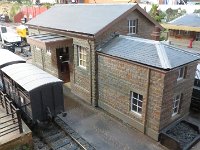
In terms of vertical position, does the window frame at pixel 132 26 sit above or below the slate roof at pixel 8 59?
above

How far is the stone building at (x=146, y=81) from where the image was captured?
35.3ft

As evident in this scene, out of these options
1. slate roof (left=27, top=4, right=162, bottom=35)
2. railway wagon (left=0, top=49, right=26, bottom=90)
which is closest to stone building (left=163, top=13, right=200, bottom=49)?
slate roof (left=27, top=4, right=162, bottom=35)

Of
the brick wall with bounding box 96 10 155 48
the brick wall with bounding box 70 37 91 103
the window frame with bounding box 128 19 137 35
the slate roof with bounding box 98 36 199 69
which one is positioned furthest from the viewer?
the window frame with bounding box 128 19 137 35

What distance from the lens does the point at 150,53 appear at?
11445 mm

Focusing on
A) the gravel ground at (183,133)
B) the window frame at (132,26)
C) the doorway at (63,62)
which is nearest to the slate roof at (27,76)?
the doorway at (63,62)

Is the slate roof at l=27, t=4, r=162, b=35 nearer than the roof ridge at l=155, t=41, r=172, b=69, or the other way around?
the roof ridge at l=155, t=41, r=172, b=69

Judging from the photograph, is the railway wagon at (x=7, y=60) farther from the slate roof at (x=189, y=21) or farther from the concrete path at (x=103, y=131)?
the slate roof at (x=189, y=21)

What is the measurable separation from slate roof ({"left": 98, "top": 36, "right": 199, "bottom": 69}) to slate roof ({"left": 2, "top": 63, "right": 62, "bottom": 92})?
3796 millimetres

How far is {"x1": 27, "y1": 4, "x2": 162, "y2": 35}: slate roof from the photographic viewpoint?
14.4m

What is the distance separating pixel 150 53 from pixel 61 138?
21.2 ft

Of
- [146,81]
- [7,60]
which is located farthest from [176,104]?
[7,60]

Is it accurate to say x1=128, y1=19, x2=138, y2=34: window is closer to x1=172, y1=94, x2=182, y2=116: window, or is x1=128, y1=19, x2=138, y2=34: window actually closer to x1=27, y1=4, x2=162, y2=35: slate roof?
x1=27, y1=4, x2=162, y2=35: slate roof

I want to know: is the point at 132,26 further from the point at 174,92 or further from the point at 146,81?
the point at 174,92

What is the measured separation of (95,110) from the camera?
14.4 m
